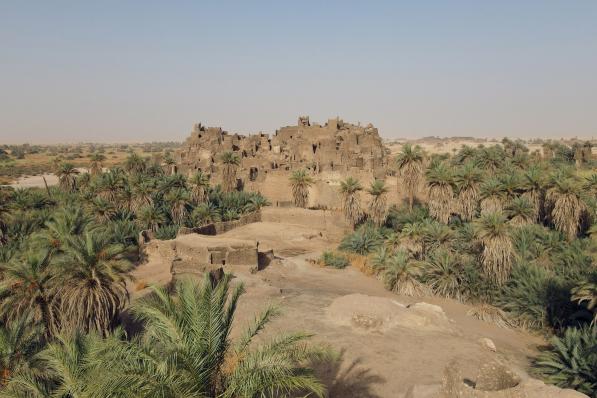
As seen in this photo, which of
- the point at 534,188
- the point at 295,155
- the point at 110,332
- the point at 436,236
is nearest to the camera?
the point at 110,332

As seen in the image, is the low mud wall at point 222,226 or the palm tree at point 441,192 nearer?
the palm tree at point 441,192

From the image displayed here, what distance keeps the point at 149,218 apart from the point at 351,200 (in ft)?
59.7

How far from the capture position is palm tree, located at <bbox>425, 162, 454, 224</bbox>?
3253 cm

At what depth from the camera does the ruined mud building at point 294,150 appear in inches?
2141

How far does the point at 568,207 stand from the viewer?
28438 mm

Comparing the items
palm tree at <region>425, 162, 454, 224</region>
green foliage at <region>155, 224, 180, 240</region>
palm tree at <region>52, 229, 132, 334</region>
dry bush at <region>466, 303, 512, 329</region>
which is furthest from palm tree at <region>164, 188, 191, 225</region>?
dry bush at <region>466, 303, 512, 329</region>

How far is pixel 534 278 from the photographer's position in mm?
21359

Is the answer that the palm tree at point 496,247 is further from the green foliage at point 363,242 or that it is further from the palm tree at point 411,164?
the palm tree at point 411,164

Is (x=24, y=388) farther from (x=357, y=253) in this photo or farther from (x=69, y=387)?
(x=357, y=253)

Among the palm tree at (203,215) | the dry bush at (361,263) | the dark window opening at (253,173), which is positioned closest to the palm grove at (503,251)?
the dry bush at (361,263)

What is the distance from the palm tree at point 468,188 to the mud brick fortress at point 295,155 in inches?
634

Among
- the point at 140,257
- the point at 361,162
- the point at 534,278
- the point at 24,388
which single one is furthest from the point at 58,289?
the point at 361,162

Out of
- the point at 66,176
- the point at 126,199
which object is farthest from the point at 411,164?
the point at 66,176

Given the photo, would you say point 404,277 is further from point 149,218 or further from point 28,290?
point 149,218
